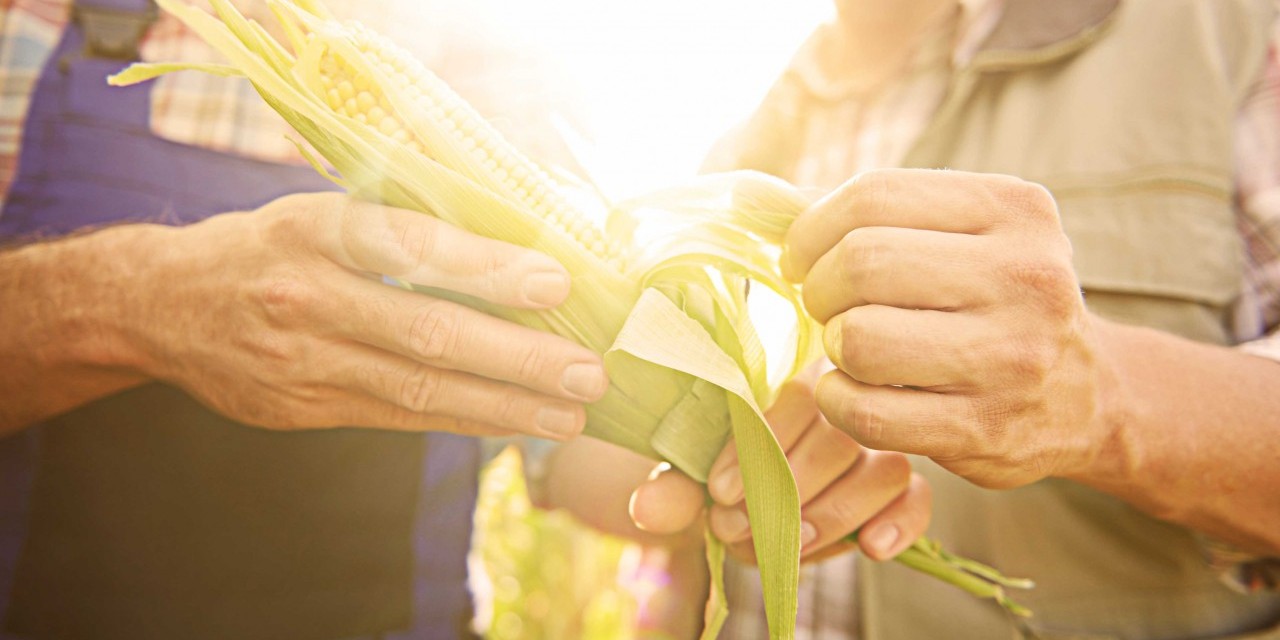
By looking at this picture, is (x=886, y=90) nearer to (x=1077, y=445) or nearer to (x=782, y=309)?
(x=782, y=309)

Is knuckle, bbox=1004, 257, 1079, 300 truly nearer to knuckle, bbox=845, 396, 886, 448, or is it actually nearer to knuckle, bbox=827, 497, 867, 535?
knuckle, bbox=845, 396, 886, 448

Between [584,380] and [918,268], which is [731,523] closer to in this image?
[584,380]

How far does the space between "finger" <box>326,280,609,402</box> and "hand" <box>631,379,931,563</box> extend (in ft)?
0.81

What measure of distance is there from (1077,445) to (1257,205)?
77 centimetres

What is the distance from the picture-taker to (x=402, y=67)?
66 cm

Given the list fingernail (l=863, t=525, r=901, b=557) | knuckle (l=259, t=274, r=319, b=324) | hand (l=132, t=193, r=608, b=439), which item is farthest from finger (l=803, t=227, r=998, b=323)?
knuckle (l=259, t=274, r=319, b=324)

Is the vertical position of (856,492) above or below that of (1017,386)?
below

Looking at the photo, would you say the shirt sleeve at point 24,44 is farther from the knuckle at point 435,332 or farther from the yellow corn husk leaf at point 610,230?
the knuckle at point 435,332

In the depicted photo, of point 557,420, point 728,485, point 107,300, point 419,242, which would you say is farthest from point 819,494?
point 107,300

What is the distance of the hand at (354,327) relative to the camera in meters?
0.64

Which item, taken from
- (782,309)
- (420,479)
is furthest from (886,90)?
(420,479)

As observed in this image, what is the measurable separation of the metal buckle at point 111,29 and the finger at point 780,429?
55.2 inches

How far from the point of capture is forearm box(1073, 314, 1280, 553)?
2.49ft

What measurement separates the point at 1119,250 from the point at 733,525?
0.94m
